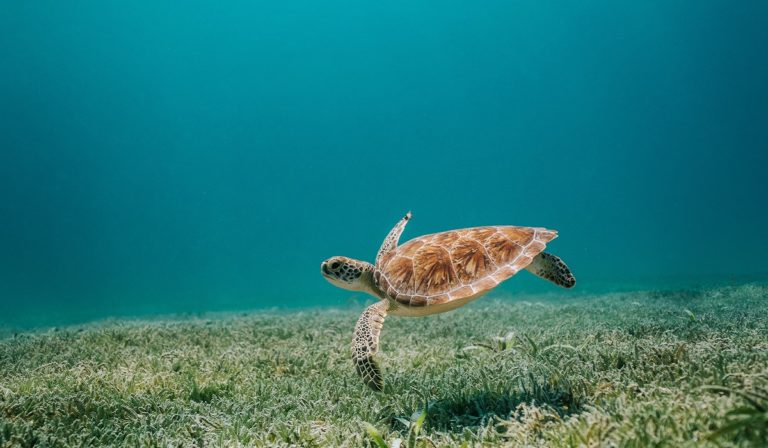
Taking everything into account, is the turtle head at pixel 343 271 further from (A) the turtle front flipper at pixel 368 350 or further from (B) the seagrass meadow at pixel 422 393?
(B) the seagrass meadow at pixel 422 393

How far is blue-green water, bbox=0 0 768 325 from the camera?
8350 centimetres

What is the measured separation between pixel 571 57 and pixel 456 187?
57.3 m

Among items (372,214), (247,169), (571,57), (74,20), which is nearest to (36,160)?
(74,20)

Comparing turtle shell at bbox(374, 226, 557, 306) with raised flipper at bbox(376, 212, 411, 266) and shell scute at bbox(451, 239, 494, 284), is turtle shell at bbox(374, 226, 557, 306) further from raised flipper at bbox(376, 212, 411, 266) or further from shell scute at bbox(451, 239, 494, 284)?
raised flipper at bbox(376, 212, 411, 266)

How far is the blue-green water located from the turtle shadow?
218 ft

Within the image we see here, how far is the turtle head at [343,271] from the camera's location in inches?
195

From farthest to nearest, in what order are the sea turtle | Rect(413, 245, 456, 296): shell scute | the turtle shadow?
Rect(413, 245, 456, 296): shell scute, the sea turtle, the turtle shadow

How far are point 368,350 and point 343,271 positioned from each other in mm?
1181

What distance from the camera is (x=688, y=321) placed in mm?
6723

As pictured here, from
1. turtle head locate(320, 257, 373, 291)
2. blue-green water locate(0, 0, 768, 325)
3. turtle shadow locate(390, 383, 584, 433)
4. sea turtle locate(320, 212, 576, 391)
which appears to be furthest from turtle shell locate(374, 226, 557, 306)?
blue-green water locate(0, 0, 768, 325)

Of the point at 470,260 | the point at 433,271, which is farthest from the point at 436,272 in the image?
the point at 470,260

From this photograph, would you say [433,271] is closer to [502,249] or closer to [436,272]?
[436,272]

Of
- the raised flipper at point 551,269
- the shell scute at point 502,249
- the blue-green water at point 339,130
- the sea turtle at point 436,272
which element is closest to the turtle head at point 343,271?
the sea turtle at point 436,272

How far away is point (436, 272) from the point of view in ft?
15.0
